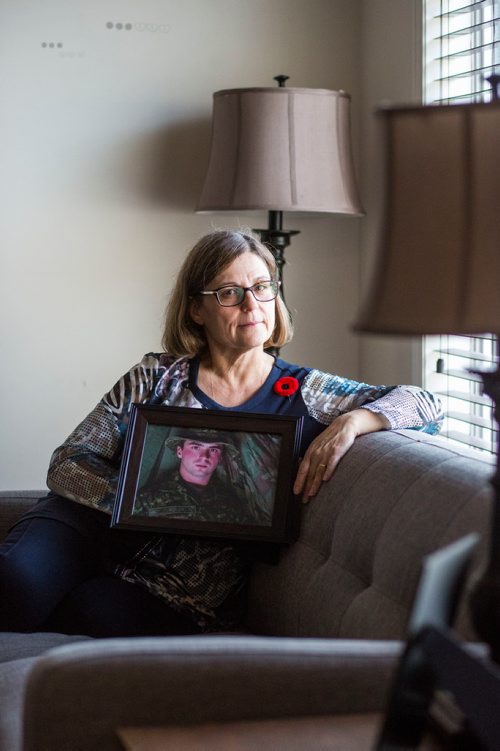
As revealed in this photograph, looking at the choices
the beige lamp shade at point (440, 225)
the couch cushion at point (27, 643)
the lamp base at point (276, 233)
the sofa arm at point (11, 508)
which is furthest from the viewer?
the lamp base at point (276, 233)

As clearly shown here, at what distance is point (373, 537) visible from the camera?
1739mm

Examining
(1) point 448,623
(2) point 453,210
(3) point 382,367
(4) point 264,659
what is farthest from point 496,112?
(3) point 382,367

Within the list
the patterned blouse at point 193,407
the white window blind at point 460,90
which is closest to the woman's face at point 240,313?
the patterned blouse at point 193,407

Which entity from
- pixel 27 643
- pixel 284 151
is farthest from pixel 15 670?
pixel 284 151

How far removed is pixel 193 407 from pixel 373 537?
2.07 ft

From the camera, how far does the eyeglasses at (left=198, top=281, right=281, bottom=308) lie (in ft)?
7.39

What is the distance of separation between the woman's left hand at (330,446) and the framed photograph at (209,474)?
0.03m

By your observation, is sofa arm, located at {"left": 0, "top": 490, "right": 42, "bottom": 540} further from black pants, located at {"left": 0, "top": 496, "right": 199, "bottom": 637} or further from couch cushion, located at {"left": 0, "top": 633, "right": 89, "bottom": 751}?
couch cushion, located at {"left": 0, "top": 633, "right": 89, "bottom": 751}

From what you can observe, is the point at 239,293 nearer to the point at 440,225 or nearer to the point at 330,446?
the point at 330,446

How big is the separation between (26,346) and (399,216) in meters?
2.49

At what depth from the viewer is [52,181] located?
3.30 m

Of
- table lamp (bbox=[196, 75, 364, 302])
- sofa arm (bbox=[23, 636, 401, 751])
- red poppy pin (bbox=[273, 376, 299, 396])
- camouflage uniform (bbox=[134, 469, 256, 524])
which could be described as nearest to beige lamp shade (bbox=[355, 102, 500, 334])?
sofa arm (bbox=[23, 636, 401, 751])

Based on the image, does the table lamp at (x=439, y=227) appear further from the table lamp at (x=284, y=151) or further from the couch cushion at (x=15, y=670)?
the table lamp at (x=284, y=151)

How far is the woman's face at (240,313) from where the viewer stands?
2.23 m
